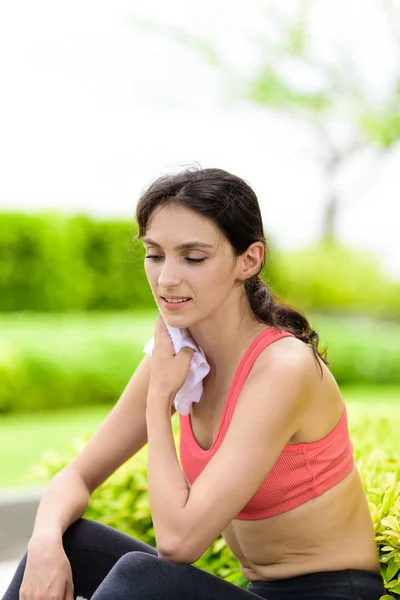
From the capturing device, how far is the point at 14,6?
1430cm

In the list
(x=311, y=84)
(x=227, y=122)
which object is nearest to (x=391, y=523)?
(x=311, y=84)

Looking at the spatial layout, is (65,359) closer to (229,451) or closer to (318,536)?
(318,536)

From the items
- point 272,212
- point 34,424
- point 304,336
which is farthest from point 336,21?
point 304,336

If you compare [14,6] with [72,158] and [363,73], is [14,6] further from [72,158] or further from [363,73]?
[363,73]

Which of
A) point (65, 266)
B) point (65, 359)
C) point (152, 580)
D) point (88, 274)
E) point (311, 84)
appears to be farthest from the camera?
point (311, 84)

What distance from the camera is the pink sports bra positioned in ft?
6.53

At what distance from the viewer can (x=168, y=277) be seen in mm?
1979

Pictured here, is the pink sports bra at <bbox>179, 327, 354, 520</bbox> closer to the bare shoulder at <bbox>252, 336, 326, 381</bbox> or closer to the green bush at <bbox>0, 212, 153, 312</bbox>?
the bare shoulder at <bbox>252, 336, 326, 381</bbox>

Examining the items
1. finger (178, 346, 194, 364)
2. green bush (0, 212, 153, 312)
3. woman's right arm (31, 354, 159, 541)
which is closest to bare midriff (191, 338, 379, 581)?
finger (178, 346, 194, 364)

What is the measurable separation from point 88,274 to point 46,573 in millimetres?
9414

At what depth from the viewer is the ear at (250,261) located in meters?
2.06

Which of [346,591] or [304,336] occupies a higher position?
[304,336]

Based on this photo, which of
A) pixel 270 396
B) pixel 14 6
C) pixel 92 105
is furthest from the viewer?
pixel 92 105

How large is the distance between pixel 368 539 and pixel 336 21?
14.2 metres
